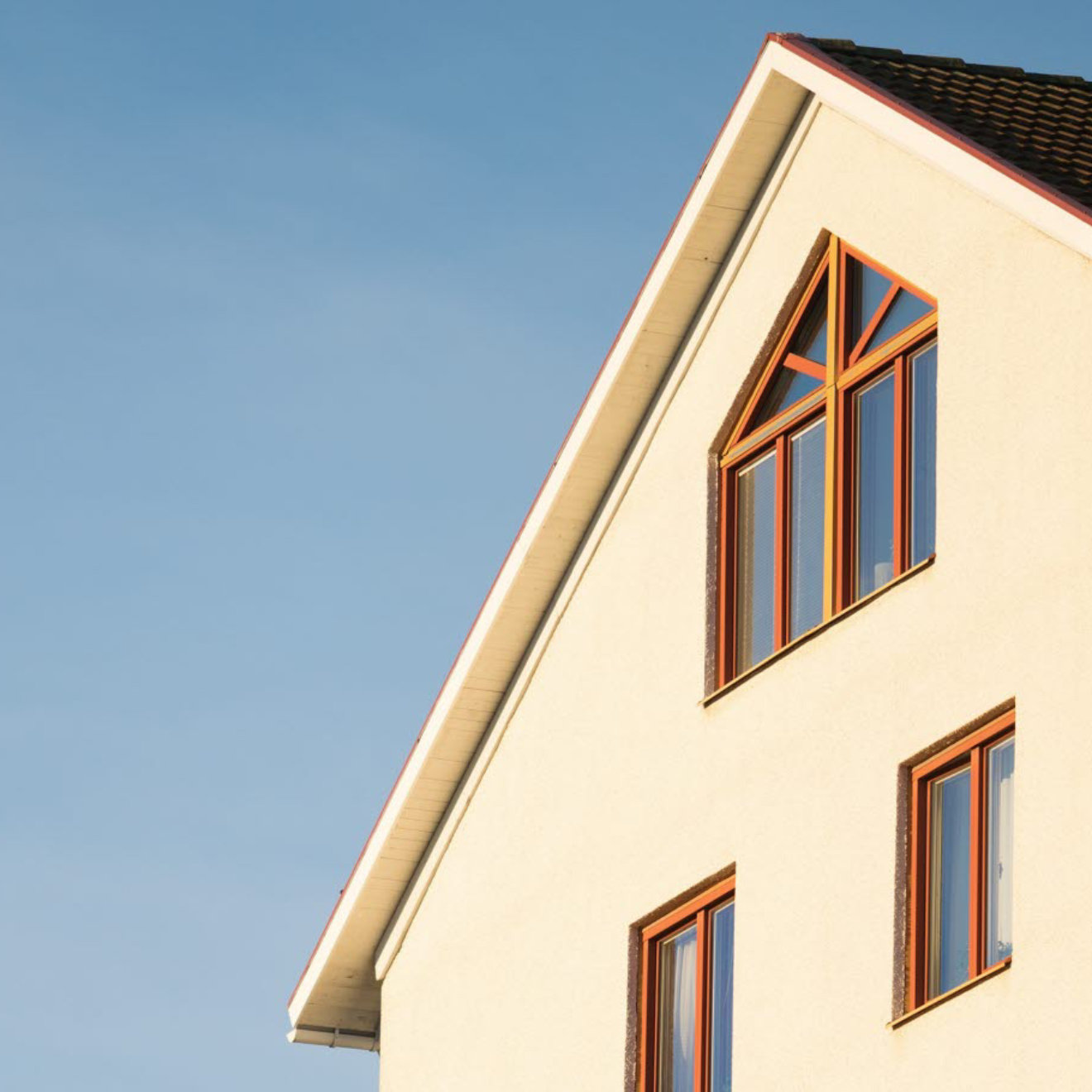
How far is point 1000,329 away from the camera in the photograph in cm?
1772

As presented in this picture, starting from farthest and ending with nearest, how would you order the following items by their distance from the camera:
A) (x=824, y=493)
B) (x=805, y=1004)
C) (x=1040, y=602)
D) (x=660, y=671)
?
(x=660, y=671), (x=824, y=493), (x=805, y=1004), (x=1040, y=602)

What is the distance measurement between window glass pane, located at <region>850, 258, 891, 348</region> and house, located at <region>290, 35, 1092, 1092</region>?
0.08 ft

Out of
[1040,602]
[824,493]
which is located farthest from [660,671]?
[1040,602]

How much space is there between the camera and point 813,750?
61.9 ft

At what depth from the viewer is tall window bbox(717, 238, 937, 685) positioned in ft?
61.6

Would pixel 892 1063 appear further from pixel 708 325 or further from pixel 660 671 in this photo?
pixel 708 325

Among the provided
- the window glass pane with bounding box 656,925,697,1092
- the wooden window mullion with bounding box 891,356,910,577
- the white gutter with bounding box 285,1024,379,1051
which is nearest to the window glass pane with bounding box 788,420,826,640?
the wooden window mullion with bounding box 891,356,910,577

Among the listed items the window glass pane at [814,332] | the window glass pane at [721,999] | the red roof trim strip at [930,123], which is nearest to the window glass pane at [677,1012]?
the window glass pane at [721,999]

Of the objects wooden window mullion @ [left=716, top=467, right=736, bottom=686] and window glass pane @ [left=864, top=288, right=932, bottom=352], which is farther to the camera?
wooden window mullion @ [left=716, top=467, right=736, bottom=686]

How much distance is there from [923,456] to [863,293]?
1.66 metres

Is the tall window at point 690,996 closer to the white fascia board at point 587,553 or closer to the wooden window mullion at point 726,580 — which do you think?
the wooden window mullion at point 726,580

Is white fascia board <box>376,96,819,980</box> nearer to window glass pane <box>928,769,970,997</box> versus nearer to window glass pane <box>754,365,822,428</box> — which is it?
window glass pane <box>754,365,822,428</box>

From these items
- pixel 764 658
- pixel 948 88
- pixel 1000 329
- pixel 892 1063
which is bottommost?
pixel 892 1063

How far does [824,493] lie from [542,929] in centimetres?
456
